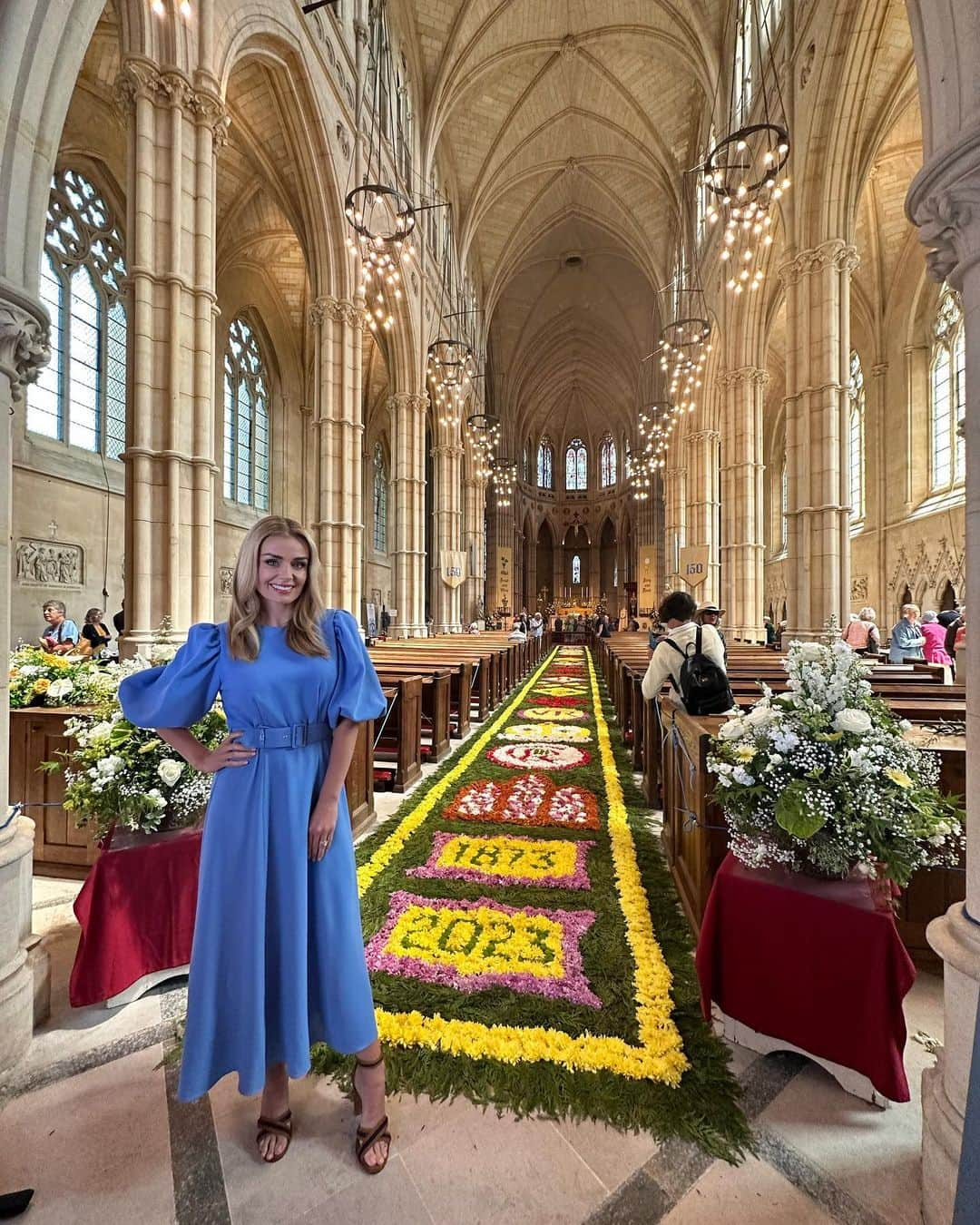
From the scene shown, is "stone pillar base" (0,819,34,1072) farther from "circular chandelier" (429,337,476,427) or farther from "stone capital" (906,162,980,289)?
"circular chandelier" (429,337,476,427)

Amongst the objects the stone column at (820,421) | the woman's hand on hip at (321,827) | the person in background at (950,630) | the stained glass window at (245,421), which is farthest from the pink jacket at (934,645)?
the stained glass window at (245,421)

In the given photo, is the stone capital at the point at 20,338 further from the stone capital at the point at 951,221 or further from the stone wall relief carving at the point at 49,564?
the stone wall relief carving at the point at 49,564

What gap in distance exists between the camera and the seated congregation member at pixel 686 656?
3.45 m

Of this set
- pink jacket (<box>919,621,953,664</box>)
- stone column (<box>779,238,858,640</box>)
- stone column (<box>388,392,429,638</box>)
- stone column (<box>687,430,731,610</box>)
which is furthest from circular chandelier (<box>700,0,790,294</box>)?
stone column (<box>388,392,429,638</box>)

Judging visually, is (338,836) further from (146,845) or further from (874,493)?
(874,493)

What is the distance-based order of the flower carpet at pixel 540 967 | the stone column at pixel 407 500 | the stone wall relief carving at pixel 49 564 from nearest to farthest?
the flower carpet at pixel 540 967, the stone wall relief carving at pixel 49 564, the stone column at pixel 407 500

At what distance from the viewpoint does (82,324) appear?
11.9m

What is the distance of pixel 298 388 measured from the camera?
20031mm

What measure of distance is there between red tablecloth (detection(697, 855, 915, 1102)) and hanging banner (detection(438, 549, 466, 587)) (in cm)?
1603

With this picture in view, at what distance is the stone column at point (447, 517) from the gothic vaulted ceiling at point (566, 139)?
749cm

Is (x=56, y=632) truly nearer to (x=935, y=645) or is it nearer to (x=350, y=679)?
(x=350, y=679)

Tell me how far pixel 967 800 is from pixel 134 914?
3210 millimetres

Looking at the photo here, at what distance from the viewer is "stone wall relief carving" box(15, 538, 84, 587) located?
10.6 metres

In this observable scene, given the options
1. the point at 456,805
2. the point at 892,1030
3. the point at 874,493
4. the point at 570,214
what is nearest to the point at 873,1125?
the point at 892,1030
